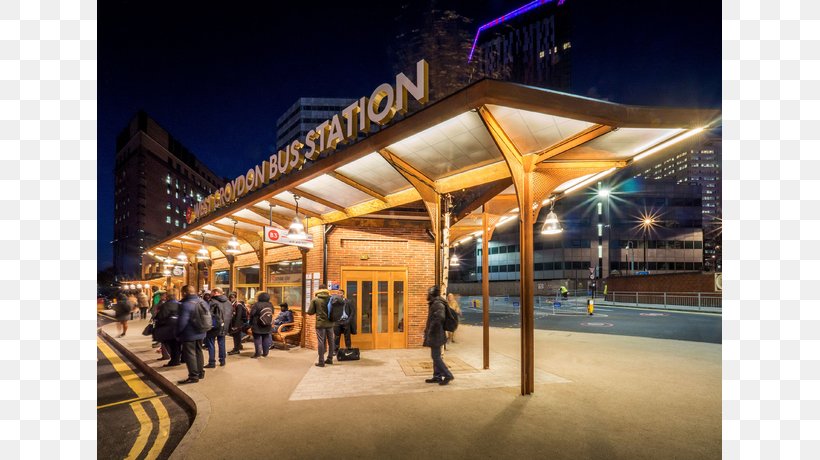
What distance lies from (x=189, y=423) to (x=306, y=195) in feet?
15.9

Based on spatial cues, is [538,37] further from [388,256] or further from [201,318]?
[201,318]

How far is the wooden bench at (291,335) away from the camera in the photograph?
10.1m

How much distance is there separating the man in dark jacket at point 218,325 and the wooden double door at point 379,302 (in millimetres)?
2883

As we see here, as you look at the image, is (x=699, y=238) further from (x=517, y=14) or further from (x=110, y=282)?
(x=110, y=282)

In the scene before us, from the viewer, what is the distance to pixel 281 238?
8.62 metres

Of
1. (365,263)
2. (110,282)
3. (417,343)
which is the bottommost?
(110,282)

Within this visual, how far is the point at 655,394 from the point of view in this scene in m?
6.01

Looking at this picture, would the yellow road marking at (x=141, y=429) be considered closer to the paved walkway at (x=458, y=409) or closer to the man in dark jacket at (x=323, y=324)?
the paved walkway at (x=458, y=409)

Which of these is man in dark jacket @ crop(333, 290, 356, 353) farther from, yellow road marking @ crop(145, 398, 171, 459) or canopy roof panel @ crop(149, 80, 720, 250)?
yellow road marking @ crop(145, 398, 171, 459)

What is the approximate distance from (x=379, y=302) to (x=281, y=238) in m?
3.13

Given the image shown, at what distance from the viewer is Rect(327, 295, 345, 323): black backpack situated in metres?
8.09

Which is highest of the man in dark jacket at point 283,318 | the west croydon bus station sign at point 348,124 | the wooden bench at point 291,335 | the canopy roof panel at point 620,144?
the west croydon bus station sign at point 348,124

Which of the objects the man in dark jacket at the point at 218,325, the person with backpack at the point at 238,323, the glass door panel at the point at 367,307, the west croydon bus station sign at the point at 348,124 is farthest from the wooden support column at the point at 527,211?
the person with backpack at the point at 238,323
